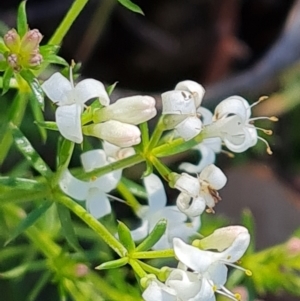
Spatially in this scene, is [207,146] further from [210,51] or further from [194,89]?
[210,51]

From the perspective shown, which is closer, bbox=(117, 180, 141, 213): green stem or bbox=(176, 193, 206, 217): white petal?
bbox=(176, 193, 206, 217): white petal

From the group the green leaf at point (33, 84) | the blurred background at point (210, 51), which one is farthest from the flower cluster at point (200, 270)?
the blurred background at point (210, 51)

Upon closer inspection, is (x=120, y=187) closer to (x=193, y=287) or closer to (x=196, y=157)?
(x=193, y=287)

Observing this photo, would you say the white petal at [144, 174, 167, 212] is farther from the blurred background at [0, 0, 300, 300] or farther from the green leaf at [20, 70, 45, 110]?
the blurred background at [0, 0, 300, 300]

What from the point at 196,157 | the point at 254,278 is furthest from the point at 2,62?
the point at 196,157

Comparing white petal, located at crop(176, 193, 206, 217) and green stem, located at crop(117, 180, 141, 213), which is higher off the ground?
white petal, located at crop(176, 193, 206, 217)

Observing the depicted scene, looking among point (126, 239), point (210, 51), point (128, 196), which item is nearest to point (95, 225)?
point (126, 239)

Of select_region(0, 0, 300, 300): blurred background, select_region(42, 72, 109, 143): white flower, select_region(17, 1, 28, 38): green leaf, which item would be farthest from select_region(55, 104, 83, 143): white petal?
select_region(0, 0, 300, 300): blurred background

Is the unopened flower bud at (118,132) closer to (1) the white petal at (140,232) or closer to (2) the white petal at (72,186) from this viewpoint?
(2) the white petal at (72,186)
